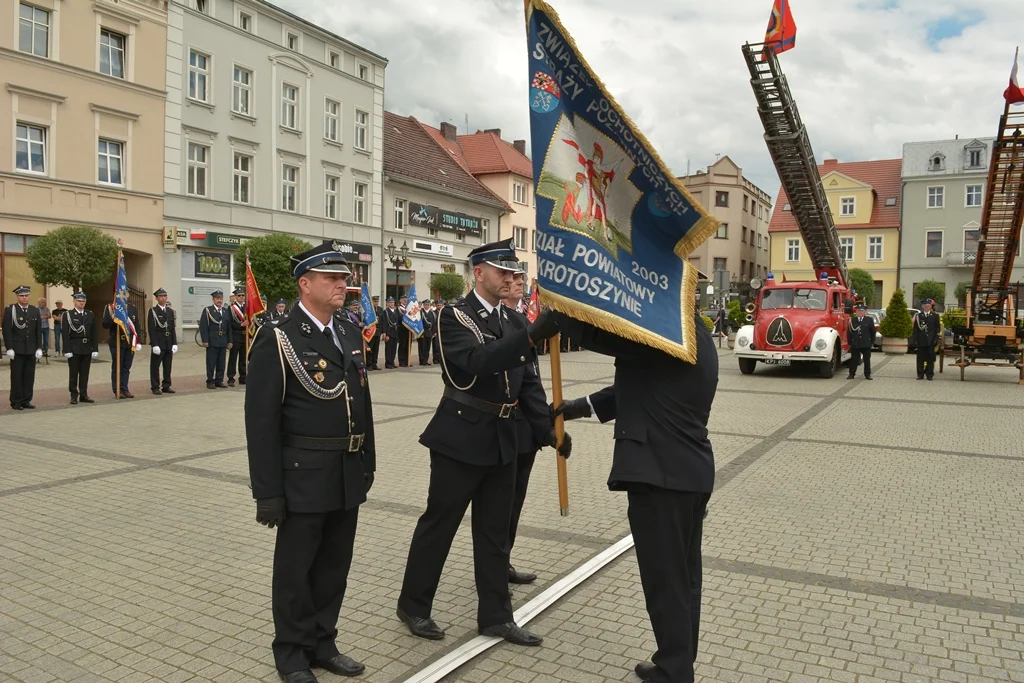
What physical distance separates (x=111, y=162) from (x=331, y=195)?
1041 centimetres

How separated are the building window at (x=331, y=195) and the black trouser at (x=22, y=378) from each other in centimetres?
2216

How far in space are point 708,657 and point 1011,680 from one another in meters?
1.36

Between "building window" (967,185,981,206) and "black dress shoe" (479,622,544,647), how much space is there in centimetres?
6014

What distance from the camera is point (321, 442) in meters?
3.71

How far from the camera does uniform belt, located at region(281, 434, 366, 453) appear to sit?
12.1 feet

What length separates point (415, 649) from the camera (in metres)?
4.09

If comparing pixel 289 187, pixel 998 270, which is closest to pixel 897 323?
pixel 998 270

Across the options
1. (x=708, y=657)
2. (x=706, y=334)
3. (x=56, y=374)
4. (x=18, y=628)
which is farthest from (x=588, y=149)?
(x=56, y=374)

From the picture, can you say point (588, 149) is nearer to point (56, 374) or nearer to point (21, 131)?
point (56, 374)

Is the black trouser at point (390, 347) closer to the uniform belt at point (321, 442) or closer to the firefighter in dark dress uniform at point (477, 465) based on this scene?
the firefighter in dark dress uniform at point (477, 465)

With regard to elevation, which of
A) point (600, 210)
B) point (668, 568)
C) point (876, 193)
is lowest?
point (668, 568)

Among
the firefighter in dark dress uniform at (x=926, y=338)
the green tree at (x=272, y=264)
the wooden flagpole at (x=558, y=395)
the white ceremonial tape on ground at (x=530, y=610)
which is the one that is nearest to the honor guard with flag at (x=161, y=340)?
the green tree at (x=272, y=264)

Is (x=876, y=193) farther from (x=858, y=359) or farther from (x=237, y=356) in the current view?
(x=237, y=356)

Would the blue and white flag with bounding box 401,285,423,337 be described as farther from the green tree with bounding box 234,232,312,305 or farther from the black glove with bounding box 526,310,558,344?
the black glove with bounding box 526,310,558,344
